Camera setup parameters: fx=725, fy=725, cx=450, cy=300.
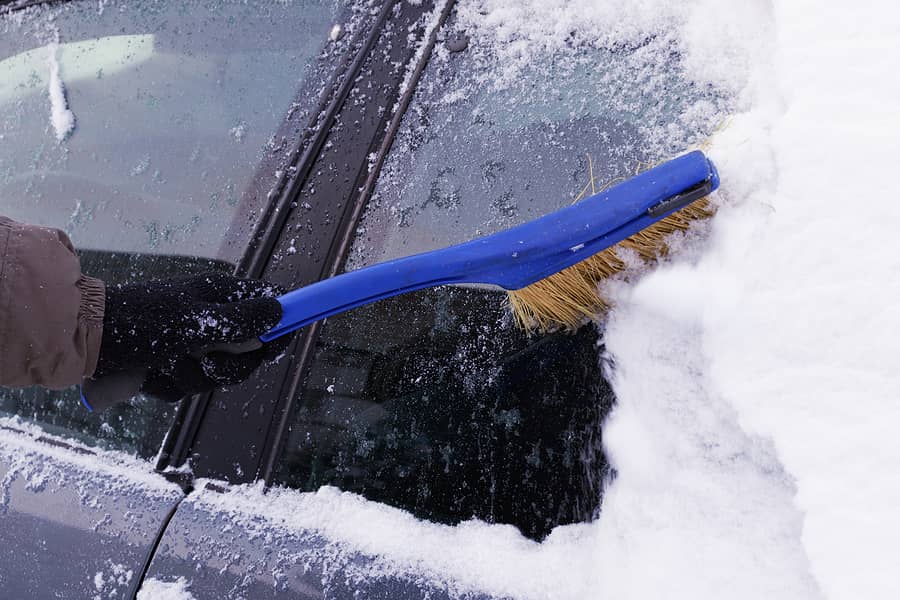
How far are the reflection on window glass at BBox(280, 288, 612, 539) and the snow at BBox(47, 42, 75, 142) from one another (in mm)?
882

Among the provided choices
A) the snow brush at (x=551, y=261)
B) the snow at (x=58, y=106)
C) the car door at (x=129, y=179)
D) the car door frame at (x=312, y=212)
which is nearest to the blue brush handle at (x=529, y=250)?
the snow brush at (x=551, y=261)

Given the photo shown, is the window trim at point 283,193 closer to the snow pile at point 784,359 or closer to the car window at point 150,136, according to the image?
the car window at point 150,136

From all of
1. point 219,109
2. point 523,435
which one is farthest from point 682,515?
point 219,109

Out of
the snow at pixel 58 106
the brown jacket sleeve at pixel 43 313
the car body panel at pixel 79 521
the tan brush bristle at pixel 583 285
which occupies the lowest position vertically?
the car body panel at pixel 79 521

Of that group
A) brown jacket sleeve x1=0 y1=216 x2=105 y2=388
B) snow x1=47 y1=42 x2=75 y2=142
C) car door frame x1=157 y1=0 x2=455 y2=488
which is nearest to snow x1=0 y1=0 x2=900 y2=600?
car door frame x1=157 y1=0 x2=455 y2=488

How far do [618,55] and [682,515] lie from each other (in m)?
0.78

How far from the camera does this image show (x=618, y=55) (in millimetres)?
1272

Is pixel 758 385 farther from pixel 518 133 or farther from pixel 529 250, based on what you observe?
pixel 518 133

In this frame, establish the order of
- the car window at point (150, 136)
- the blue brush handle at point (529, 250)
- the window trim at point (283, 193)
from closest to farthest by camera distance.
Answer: the blue brush handle at point (529, 250)
the window trim at point (283, 193)
the car window at point (150, 136)

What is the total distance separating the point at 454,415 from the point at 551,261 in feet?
0.96

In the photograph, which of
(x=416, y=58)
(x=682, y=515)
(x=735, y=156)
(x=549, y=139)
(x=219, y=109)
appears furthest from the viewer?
(x=219, y=109)

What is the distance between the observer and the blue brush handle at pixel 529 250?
3.63ft

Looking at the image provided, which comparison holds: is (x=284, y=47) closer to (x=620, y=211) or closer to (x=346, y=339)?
(x=346, y=339)

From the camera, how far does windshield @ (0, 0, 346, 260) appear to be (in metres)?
1.44
